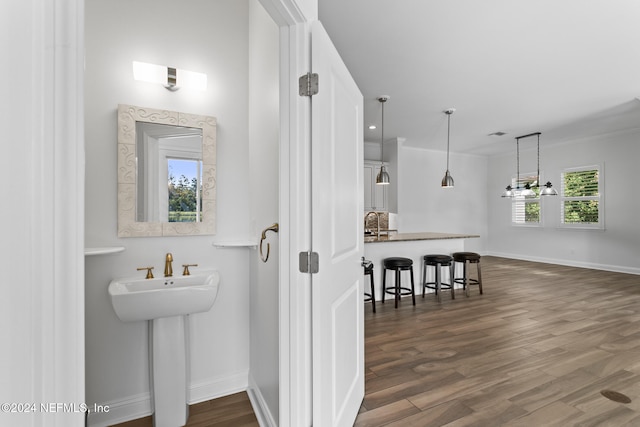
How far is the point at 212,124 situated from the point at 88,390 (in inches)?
73.0

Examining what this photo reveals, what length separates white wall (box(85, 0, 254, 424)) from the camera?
1.81 m

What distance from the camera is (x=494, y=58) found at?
338 centimetres

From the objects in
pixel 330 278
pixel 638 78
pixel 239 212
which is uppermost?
pixel 638 78

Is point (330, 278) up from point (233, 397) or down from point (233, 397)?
up

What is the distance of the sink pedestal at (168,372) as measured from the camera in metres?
1.76

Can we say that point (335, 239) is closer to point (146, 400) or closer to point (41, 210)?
point (41, 210)

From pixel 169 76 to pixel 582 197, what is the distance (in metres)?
8.69

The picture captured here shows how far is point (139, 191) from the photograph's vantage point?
192cm

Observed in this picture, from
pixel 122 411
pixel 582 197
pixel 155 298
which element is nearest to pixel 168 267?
pixel 155 298

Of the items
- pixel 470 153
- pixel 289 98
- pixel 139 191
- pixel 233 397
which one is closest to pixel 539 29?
pixel 289 98

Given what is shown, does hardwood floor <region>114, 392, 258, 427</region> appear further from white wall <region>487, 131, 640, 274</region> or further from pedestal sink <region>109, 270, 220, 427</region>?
white wall <region>487, 131, 640, 274</region>

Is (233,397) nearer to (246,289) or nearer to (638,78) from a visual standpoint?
(246,289)

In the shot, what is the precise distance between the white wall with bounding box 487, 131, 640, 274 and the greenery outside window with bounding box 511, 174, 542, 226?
13 centimetres

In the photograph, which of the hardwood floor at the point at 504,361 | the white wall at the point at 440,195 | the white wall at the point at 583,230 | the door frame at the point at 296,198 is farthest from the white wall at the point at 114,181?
the white wall at the point at 583,230
